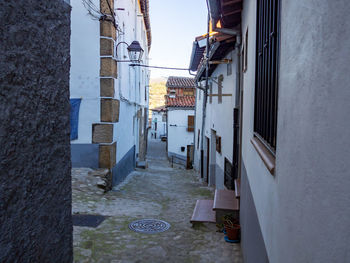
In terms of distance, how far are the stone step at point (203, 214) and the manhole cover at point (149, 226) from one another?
0.56m

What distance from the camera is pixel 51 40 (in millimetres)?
1653

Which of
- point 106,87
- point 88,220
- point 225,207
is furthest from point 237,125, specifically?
point 106,87

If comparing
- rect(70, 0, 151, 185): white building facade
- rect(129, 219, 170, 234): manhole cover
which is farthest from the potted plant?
rect(70, 0, 151, 185): white building facade

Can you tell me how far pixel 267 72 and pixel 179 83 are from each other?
77.8ft

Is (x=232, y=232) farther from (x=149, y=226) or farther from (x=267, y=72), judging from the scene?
(x=267, y=72)

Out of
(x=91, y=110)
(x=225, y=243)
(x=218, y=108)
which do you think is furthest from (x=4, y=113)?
(x=218, y=108)

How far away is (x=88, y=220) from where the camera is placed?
234 inches

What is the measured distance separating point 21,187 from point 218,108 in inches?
347

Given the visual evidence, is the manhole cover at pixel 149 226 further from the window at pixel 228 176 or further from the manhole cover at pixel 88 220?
the window at pixel 228 176

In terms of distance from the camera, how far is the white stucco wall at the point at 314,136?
909mm

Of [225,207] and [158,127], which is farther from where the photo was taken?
[158,127]

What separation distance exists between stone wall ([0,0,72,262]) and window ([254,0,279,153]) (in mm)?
1586

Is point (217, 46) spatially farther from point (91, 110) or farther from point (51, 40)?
point (51, 40)

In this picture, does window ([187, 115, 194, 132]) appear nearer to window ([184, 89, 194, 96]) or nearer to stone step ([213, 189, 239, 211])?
window ([184, 89, 194, 96])
